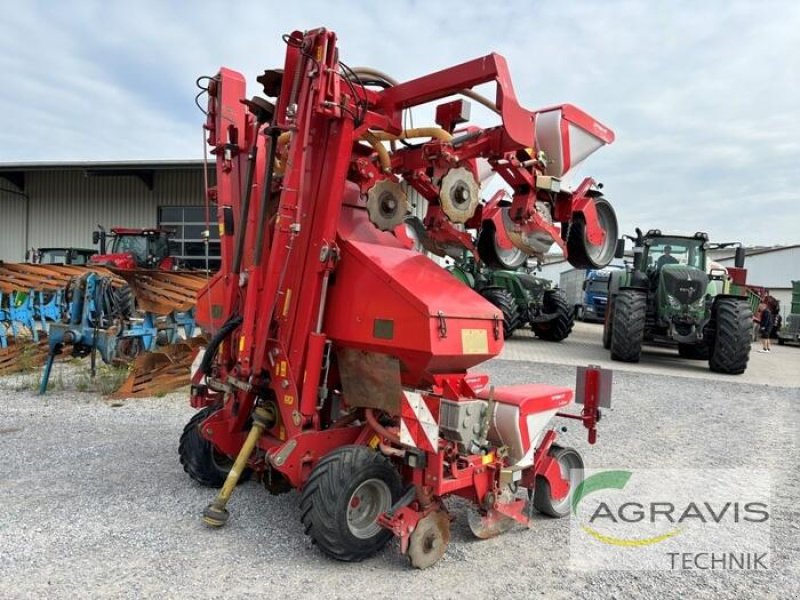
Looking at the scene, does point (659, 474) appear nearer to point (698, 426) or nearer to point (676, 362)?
point (698, 426)

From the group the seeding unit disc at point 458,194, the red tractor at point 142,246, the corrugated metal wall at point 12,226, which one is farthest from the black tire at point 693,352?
the corrugated metal wall at point 12,226

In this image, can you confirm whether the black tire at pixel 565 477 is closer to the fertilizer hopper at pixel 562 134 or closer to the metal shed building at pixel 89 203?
the fertilizer hopper at pixel 562 134

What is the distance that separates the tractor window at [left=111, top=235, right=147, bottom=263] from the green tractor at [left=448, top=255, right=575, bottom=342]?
7669 millimetres

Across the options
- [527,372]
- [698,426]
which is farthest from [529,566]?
[527,372]

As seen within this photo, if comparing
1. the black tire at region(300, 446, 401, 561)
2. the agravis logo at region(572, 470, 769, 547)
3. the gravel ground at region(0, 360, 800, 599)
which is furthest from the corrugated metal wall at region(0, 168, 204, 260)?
the black tire at region(300, 446, 401, 561)

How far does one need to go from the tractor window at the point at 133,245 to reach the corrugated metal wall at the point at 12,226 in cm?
804

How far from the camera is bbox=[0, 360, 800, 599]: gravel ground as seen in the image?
3.02 m

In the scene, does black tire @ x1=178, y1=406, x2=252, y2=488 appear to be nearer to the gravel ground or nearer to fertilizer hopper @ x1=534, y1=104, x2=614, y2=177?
the gravel ground

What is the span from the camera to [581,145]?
12.8 ft

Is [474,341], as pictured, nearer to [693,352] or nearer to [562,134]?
[562,134]

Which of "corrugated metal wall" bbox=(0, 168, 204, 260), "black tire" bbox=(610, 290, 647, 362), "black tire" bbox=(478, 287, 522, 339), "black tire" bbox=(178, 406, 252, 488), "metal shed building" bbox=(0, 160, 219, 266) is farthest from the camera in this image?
"corrugated metal wall" bbox=(0, 168, 204, 260)

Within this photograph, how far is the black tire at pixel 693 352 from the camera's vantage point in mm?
12672

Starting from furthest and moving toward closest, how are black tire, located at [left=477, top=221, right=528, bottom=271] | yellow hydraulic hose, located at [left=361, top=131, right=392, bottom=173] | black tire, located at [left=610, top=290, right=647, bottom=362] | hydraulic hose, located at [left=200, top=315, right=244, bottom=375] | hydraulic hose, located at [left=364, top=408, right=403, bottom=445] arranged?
1. black tire, located at [left=610, top=290, right=647, bottom=362]
2. black tire, located at [left=477, top=221, right=528, bottom=271]
3. hydraulic hose, located at [left=200, top=315, right=244, bottom=375]
4. yellow hydraulic hose, located at [left=361, top=131, right=392, bottom=173]
5. hydraulic hose, located at [left=364, top=408, right=403, bottom=445]

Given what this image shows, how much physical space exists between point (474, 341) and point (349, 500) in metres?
1.10
